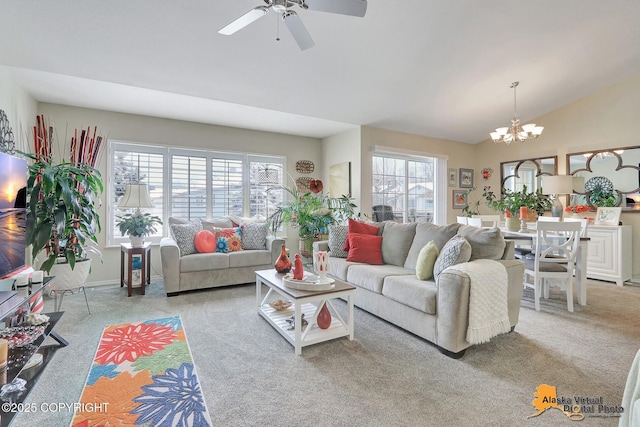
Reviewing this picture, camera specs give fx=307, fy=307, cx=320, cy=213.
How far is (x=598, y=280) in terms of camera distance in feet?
15.1

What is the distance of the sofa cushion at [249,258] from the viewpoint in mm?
4082

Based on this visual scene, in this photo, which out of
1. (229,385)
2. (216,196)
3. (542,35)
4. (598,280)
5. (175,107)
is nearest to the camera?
(229,385)

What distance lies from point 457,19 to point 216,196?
13.3 feet

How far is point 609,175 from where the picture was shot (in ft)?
A: 15.8

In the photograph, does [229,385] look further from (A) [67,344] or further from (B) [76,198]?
(B) [76,198]

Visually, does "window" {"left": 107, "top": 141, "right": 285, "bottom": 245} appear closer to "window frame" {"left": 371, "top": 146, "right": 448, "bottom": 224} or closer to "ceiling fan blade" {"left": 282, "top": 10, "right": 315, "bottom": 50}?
"window frame" {"left": 371, "top": 146, "right": 448, "bottom": 224}

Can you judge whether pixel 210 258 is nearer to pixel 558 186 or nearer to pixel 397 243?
pixel 397 243

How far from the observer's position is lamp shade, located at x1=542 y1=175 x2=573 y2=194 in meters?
4.53

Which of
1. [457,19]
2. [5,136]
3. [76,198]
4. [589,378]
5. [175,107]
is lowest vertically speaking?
[589,378]

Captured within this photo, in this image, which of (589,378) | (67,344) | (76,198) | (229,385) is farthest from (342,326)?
(76,198)

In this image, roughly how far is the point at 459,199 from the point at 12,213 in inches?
258

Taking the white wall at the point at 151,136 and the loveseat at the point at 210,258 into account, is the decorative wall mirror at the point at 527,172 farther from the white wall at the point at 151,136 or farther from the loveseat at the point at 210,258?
the loveseat at the point at 210,258

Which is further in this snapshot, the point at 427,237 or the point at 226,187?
the point at 226,187

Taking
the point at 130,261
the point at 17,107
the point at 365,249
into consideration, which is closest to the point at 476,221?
the point at 365,249
